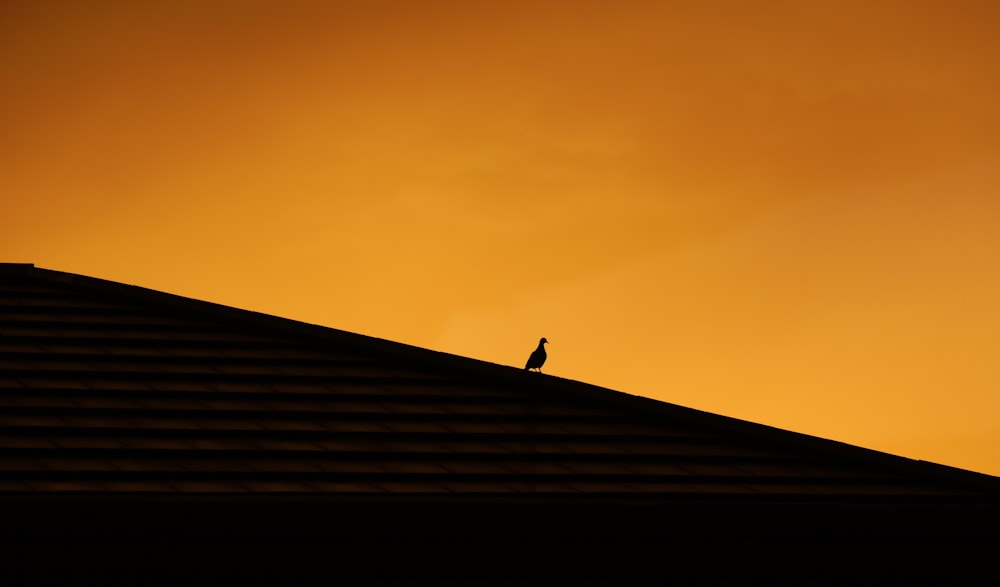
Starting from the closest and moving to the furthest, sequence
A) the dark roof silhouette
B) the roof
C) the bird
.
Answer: the dark roof silhouette → the roof → the bird

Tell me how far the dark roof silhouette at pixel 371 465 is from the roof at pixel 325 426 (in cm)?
3

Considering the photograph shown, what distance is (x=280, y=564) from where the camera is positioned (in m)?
6.20

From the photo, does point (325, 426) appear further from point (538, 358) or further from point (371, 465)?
point (538, 358)

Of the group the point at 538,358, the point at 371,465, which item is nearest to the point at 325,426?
the point at 371,465

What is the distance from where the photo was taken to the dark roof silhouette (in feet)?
20.2

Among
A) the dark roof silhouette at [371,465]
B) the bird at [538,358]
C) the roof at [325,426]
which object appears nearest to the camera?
the dark roof silhouette at [371,465]

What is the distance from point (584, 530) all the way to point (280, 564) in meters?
2.08

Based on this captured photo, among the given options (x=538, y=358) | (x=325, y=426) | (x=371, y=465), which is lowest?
(x=371, y=465)

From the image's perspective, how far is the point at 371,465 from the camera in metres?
7.45

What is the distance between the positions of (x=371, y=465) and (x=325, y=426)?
0.89 m

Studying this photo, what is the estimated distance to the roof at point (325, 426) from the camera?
23.2 feet

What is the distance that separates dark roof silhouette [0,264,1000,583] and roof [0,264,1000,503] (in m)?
0.03

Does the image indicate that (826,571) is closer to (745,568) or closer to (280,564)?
(745,568)

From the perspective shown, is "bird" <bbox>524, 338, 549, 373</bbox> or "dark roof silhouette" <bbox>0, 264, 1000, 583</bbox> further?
"bird" <bbox>524, 338, 549, 373</bbox>
